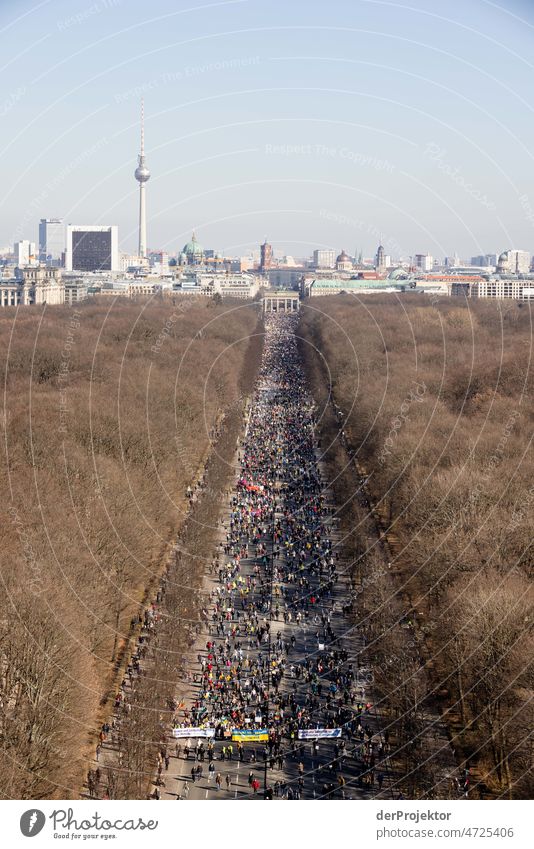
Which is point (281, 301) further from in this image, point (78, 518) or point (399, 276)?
point (78, 518)

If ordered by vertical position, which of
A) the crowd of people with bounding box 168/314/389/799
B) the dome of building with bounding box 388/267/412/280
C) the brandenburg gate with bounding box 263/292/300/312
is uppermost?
the dome of building with bounding box 388/267/412/280

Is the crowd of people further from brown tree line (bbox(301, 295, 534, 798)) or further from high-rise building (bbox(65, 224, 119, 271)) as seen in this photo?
high-rise building (bbox(65, 224, 119, 271))

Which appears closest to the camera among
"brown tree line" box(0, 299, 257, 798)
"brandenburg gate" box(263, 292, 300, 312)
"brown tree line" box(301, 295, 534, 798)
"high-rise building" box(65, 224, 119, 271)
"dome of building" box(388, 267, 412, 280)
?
"brown tree line" box(0, 299, 257, 798)

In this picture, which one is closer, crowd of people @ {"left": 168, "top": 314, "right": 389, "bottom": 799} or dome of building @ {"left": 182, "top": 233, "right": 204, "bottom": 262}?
crowd of people @ {"left": 168, "top": 314, "right": 389, "bottom": 799}

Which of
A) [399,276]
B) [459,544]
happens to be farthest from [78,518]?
[399,276]

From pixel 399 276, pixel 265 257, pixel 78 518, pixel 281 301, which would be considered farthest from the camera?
pixel 265 257

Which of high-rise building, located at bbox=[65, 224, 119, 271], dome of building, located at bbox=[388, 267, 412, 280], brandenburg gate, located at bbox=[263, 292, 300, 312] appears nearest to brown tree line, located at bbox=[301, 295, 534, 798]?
brandenburg gate, located at bbox=[263, 292, 300, 312]

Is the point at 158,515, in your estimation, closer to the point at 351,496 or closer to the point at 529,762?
the point at 351,496
